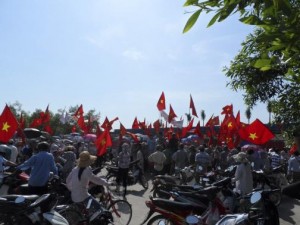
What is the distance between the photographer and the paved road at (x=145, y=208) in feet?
33.5

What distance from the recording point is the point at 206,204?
23.4ft

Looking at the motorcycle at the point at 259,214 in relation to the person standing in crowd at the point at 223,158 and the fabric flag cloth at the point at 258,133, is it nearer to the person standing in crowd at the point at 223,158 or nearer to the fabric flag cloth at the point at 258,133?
the fabric flag cloth at the point at 258,133

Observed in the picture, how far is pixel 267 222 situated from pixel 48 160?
4.72m

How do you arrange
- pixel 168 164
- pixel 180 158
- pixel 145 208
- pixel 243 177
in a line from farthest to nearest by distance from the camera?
pixel 168 164 → pixel 180 158 → pixel 145 208 → pixel 243 177

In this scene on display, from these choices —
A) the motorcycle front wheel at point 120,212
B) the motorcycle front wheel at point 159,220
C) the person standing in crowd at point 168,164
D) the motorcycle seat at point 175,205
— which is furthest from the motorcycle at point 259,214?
the person standing in crowd at point 168,164

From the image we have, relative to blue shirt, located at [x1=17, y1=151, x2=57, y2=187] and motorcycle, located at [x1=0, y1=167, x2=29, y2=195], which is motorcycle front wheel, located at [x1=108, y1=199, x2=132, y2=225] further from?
motorcycle, located at [x1=0, y1=167, x2=29, y2=195]

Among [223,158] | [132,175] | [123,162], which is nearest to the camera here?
[123,162]

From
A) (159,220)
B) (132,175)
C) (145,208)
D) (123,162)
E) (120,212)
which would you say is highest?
(123,162)

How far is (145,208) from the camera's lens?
11586 mm

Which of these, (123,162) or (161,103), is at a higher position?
(161,103)

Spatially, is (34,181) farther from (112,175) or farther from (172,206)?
(112,175)

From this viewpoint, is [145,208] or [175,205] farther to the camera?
[145,208]

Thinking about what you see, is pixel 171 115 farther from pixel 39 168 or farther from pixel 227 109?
pixel 39 168

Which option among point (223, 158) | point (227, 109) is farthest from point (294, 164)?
point (227, 109)
